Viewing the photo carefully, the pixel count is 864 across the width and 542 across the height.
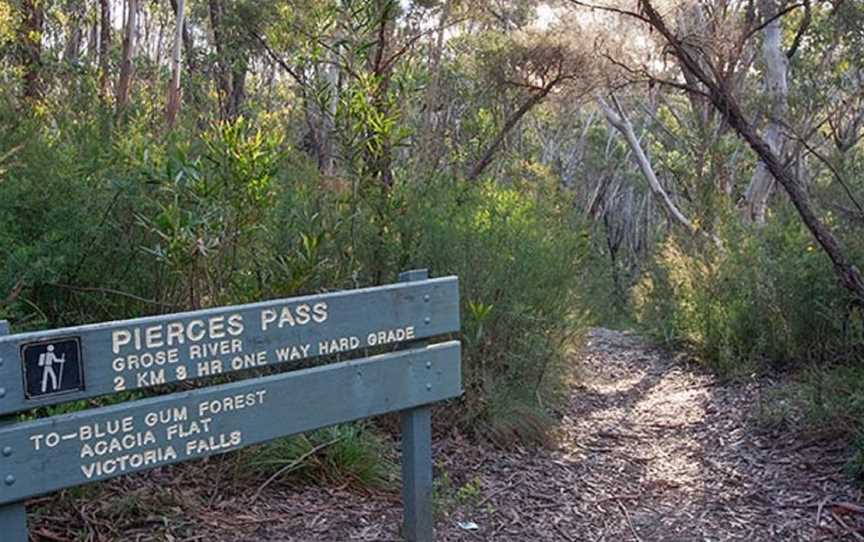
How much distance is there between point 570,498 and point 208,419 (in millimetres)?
2548

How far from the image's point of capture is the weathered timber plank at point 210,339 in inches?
104

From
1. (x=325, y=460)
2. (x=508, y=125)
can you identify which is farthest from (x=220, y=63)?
(x=325, y=460)

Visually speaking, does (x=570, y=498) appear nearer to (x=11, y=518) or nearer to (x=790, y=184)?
(x=790, y=184)

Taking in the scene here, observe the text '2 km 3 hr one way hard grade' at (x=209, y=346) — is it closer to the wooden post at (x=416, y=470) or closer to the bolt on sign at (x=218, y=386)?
the bolt on sign at (x=218, y=386)

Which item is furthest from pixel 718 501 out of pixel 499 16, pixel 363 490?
pixel 499 16

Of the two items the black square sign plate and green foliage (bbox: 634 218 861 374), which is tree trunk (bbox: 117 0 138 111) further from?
the black square sign plate

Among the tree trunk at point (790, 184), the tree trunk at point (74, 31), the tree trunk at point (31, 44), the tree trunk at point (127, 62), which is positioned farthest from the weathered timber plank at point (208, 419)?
the tree trunk at point (74, 31)

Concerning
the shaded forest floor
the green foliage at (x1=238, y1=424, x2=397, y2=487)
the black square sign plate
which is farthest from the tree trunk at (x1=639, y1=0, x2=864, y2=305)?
the black square sign plate

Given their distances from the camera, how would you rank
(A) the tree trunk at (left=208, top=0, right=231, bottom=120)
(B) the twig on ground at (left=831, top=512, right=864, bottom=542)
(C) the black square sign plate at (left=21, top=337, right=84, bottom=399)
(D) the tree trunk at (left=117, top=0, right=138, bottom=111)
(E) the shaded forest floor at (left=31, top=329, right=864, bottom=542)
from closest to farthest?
(C) the black square sign plate at (left=21, top=337, right=84, bottom=399) → (E) the shaded forest floor at (left=31, top=329, right=864, bottom=542) → (B) the twig on ground at (left=831, top=512, right=864, bottom=542) → (D) the tree trunk at (left=117, top=0, right=138, bottom=111) → (A) the tree trunk at (left=208, top=0, right=231, bottom=120)

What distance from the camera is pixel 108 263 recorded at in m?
4.75

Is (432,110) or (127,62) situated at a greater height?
(127,62)

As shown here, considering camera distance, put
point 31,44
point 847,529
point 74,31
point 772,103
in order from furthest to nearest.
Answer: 1. point 74,31
2. point 772,103
3. point 31,44
4. point 847,529

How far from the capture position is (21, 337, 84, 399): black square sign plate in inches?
103

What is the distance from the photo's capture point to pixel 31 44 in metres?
11.1
